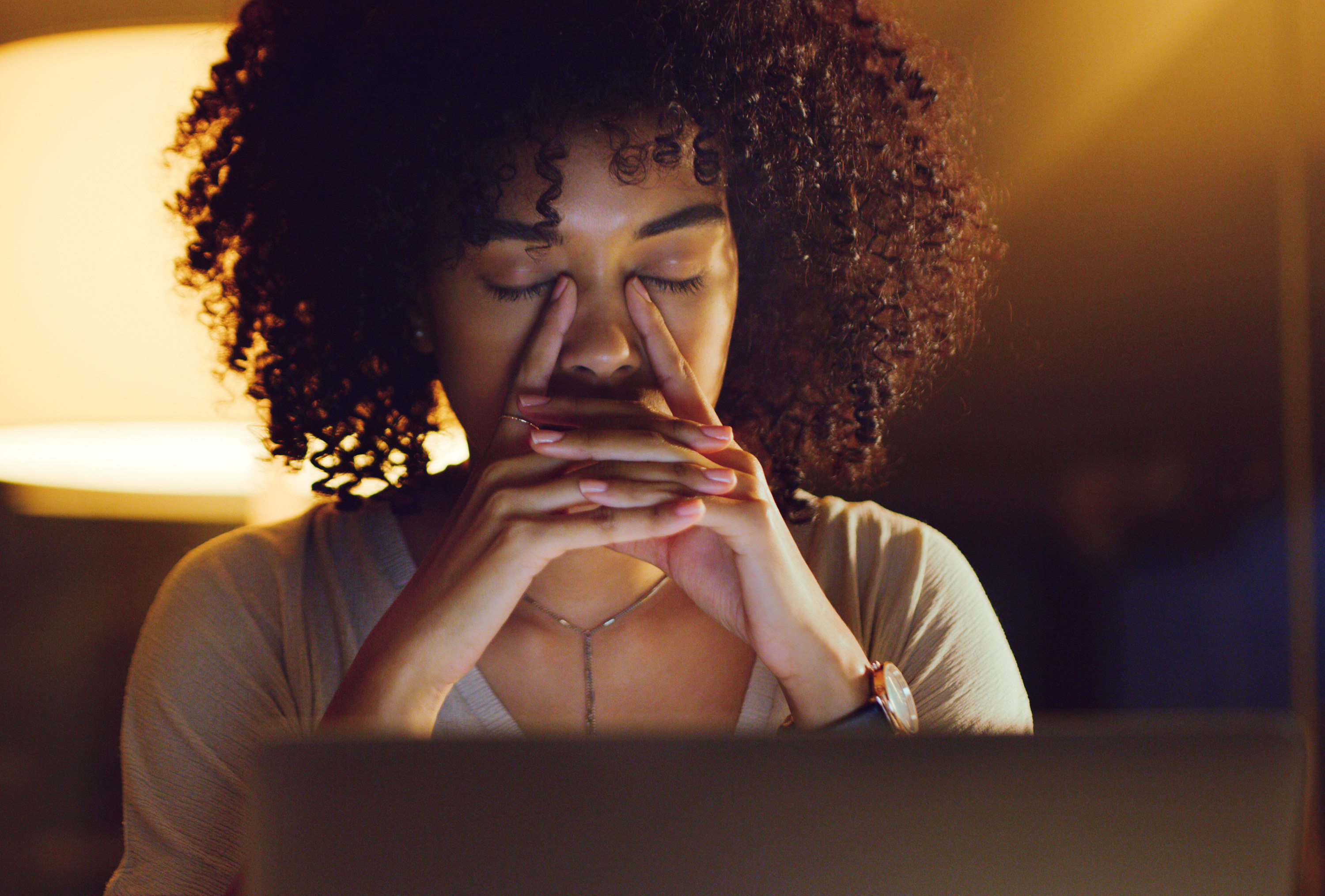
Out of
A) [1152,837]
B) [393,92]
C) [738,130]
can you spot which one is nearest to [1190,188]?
[738,130]

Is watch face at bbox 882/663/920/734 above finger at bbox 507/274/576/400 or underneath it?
underneath

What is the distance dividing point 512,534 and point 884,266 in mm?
685

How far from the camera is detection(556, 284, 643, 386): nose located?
0.94 metres

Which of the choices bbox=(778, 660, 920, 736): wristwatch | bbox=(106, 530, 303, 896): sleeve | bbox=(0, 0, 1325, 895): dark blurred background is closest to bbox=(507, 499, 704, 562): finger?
bbox=(778, 660, 920, 736): wristwatch

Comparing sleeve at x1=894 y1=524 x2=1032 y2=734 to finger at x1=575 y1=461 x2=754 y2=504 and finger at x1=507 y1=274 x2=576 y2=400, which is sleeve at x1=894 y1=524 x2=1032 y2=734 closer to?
finger at x1=575 y1=461 x2=754 y2=504

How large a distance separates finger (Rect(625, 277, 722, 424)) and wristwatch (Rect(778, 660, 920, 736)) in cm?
29

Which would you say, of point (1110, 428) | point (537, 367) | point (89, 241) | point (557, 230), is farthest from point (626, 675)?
point (1110, 428)

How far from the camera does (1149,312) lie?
217 centimetres

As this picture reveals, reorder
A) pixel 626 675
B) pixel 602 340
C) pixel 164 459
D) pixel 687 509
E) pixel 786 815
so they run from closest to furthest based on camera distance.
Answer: pixel 786 815 → pixel 687 509 → pixel 602 340 → pixel 626 675 → pixel 164 459

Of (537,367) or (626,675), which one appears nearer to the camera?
(537,367)

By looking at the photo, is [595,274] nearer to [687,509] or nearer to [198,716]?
[687,509]

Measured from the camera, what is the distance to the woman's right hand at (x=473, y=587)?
2.76ft

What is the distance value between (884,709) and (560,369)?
0.44 meters

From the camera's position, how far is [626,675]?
1106 millimetres
